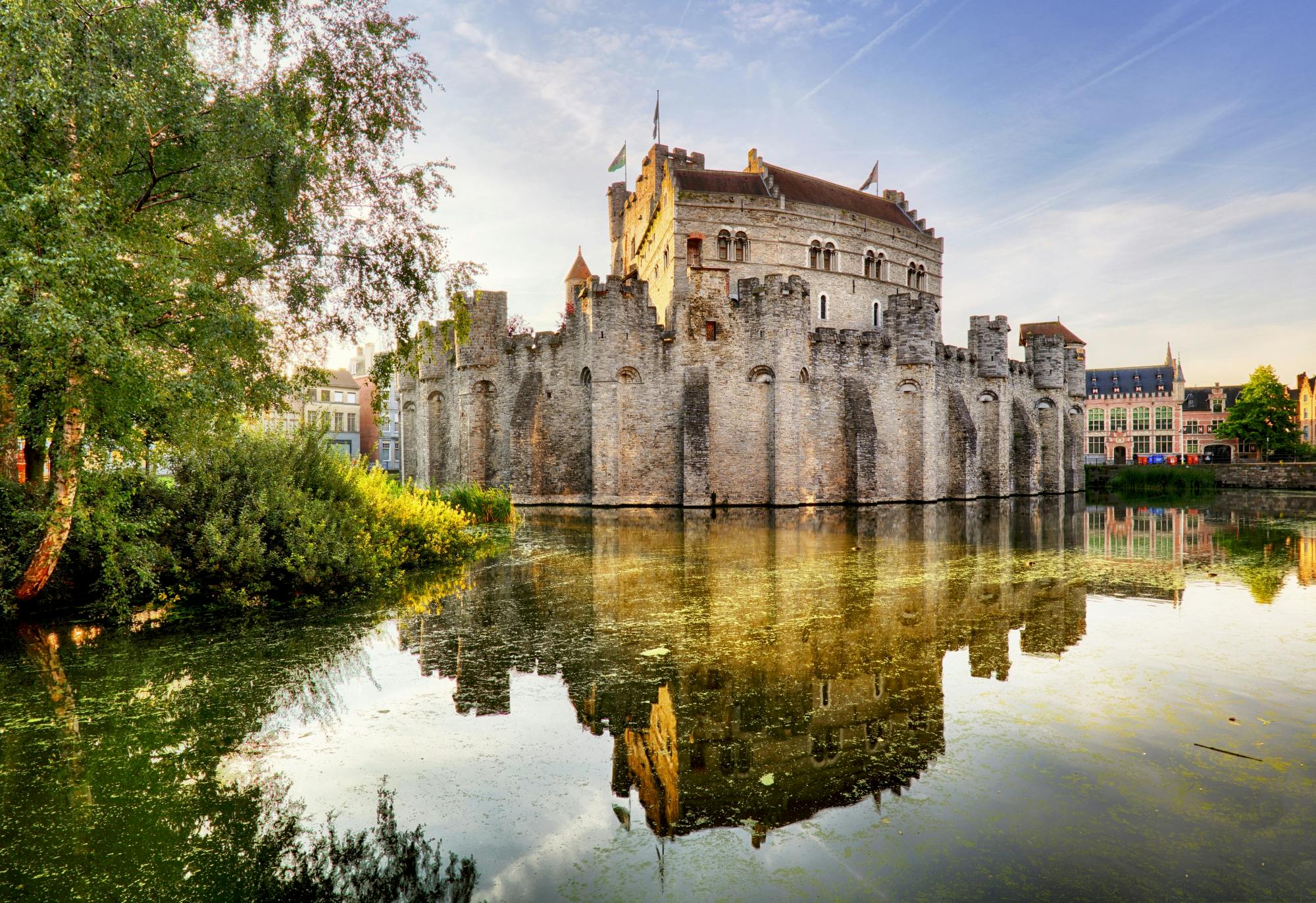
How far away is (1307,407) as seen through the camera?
225ft

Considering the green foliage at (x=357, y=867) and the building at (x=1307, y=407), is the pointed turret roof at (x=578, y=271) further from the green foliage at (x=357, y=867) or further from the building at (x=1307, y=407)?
the building at (x=1307, y=407)

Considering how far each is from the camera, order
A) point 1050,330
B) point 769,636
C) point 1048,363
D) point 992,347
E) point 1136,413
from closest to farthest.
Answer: point 769,636 < point 992,347 < point 1048,363 < point 1050,330 < point 1136,413

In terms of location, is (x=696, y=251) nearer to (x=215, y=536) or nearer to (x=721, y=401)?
(x=721, y=401)

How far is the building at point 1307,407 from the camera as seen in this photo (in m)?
67.4

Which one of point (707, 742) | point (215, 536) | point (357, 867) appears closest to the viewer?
point (357, 867)

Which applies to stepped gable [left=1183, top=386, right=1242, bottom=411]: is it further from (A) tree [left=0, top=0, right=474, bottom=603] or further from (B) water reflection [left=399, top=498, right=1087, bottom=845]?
(A) tree [left=0, top=0, right=474, bottom=603]

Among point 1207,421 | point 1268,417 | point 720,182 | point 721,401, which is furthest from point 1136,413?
point 721,401

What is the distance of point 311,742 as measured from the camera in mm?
4488

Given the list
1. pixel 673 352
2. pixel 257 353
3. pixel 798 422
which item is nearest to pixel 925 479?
pixel 798 422

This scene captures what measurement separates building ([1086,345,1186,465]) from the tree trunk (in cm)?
7470

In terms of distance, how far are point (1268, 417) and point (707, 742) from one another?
7017cm

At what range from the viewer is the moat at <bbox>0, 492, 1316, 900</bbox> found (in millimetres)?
3107

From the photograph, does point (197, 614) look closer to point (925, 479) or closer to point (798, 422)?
point (798, 422)

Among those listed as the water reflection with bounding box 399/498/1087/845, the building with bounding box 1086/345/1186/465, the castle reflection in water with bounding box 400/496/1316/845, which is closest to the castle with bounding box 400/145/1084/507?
the castle reflection in water with bounding box 400/496/1316/845
